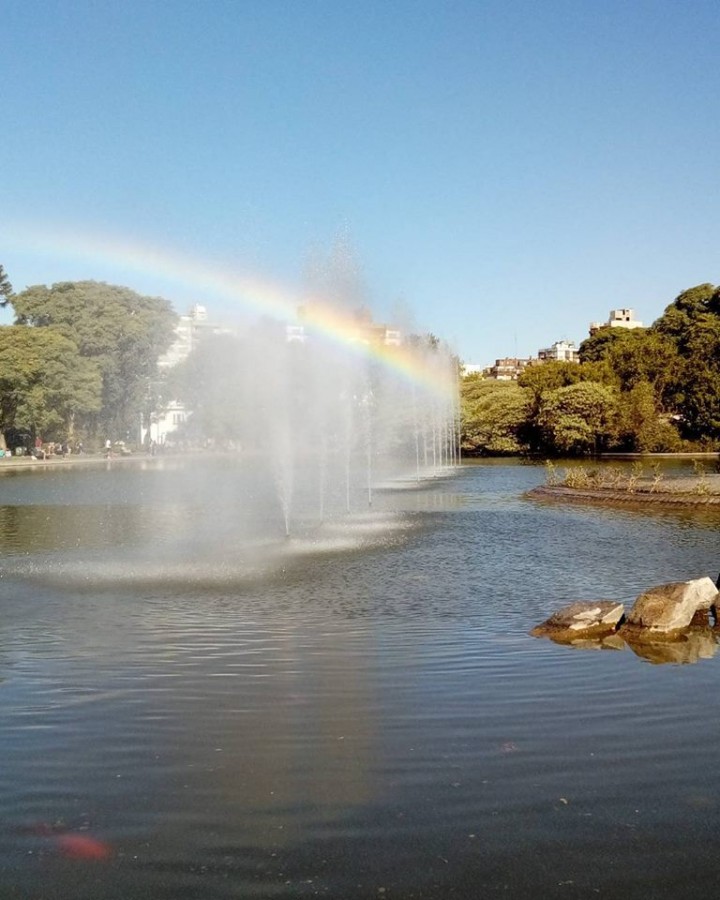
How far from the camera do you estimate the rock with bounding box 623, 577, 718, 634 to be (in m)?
13.9

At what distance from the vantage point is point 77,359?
87.8m

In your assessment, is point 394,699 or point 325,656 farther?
point 325,656

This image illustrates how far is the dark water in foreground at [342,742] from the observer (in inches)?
A: 254

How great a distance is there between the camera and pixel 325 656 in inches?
489

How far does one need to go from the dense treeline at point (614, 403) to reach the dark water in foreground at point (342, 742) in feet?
231

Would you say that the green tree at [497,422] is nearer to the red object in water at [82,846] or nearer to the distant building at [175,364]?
Answer: the distant building at [175,364]

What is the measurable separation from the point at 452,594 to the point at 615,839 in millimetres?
10518

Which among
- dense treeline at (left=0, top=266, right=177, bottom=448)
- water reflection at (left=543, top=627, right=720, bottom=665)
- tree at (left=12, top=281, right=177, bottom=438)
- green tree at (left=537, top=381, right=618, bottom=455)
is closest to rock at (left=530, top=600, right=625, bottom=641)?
water reflection at (left=543, top=627, right=720, bottom=665)

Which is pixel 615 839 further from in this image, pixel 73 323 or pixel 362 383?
pixel 73 323

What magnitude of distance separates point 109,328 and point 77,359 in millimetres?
10037

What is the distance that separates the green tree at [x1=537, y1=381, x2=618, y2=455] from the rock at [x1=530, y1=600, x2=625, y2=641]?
75502 millimetres

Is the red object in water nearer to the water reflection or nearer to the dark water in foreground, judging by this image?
the dark water in foreground

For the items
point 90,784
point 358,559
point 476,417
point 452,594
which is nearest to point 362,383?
point 476,417

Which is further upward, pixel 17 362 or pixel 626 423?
pixel 17 362
